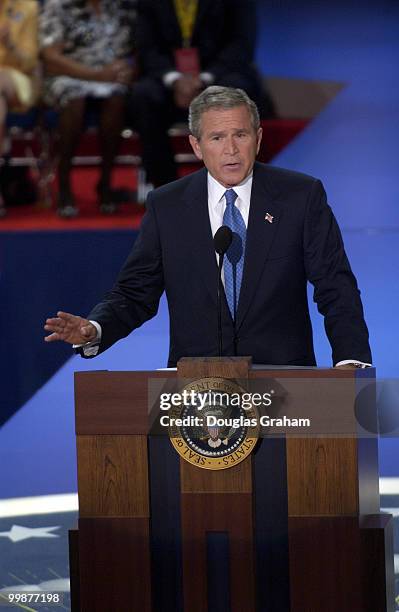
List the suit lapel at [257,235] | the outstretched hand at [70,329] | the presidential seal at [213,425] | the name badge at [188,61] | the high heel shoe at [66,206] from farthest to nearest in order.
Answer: the name badge at [188,61], the high heel shoe at [66,206], the suit lapel at [257,235], the outstretched hand at [70,329], the presidential seal at [213,425]

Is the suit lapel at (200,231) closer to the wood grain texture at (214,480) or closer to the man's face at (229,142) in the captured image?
the man's face at (229,142)

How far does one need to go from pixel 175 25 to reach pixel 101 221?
1117 mm

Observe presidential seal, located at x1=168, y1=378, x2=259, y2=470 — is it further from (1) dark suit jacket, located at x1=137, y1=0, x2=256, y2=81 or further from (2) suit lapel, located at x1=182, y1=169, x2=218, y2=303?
(1) dark suit jacket, located at x1=137, y1=0, x2=256, y2=81

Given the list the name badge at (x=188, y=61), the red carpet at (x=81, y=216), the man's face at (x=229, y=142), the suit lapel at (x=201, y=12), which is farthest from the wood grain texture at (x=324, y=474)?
the suit lapel at (x=201, y=12)

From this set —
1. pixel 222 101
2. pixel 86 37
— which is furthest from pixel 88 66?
pixel 222 101

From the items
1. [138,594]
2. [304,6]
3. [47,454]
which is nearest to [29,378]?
[47,454]

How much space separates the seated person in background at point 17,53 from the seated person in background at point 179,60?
1.74 feet

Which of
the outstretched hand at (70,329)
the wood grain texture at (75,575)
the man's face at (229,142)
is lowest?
the wood grain texture at (75,575)

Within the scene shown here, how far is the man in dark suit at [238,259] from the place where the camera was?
2.70 m

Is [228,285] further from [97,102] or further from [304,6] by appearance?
[304,6]

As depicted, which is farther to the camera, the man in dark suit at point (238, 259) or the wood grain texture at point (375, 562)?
the man in dark suit at point (238, 259)

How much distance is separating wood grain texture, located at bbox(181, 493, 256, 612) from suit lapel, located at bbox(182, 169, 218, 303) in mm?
542

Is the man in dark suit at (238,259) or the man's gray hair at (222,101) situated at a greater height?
the man's gray hair at (222,101)

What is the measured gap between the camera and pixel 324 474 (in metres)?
2.25
